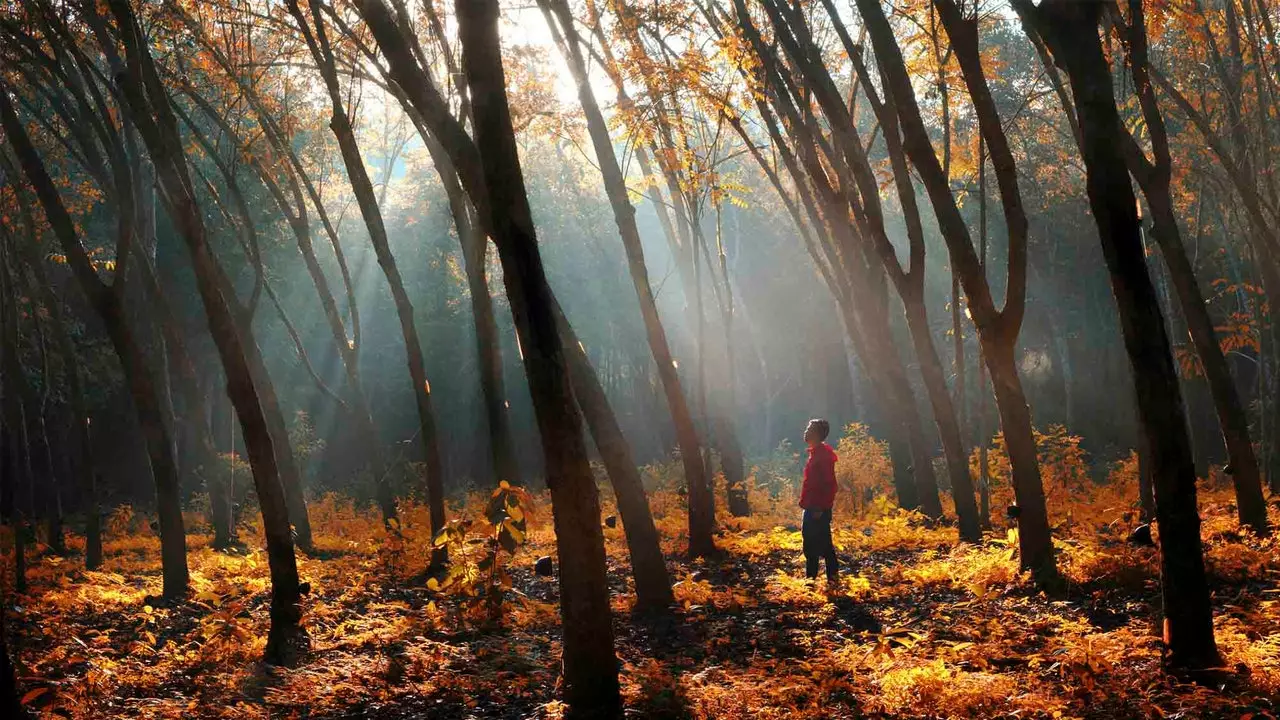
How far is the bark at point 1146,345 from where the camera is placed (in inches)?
187

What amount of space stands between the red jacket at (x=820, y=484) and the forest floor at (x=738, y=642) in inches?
32.3

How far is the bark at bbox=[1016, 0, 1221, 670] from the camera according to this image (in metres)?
4.74

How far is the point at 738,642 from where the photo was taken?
744 centimetres

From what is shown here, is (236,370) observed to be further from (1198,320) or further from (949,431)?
(1198,320)

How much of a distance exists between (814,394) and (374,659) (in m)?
34.4

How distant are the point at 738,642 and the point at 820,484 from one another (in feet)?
8.16

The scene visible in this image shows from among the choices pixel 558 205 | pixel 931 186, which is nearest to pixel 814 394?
pixel 558 205

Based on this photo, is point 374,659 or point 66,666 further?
point 374,659

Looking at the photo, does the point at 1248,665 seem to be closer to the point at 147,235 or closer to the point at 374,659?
the point at 374,659

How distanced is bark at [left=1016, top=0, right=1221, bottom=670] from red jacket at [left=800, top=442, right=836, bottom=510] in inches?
183

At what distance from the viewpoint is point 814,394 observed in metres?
40.1

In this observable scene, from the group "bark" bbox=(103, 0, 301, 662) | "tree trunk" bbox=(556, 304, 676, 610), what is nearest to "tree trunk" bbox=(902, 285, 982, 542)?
"tree trunk" bbox=(556, 304, 676, 610)

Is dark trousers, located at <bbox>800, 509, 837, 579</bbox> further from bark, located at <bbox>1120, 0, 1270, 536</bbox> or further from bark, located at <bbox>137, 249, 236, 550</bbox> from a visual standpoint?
bark, located at <bbox>137, 249, 236, 550</bbox>

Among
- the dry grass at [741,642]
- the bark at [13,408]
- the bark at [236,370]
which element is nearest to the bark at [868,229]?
the dry grass at [741,642]
